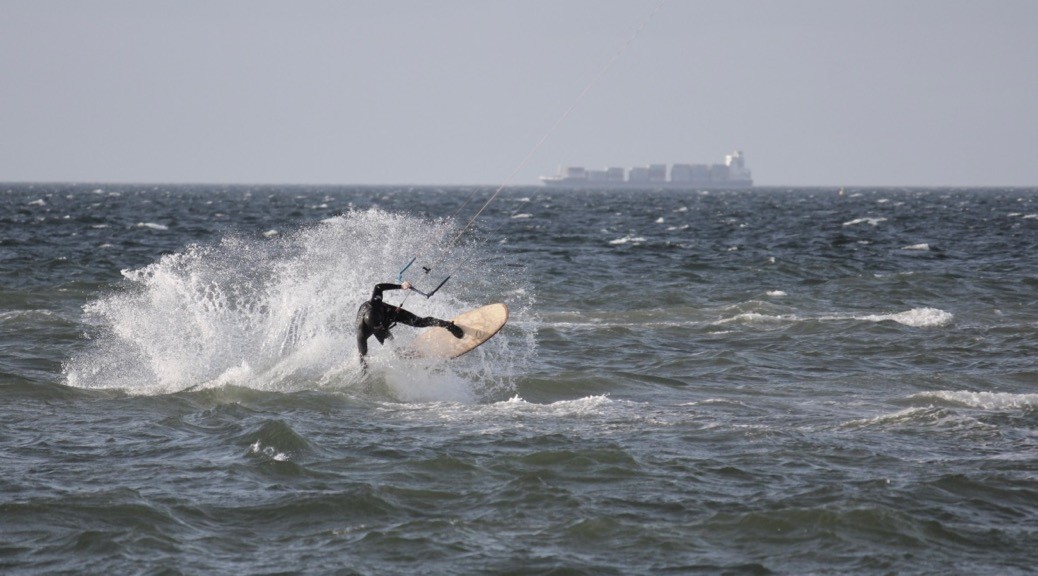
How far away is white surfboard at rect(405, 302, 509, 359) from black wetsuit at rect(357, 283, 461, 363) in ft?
1.42

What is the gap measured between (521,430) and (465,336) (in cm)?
315

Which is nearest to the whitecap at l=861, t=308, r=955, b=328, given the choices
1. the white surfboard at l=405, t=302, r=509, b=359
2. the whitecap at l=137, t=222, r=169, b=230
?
the white surfboard at l=405, t=302, r=509, b=359

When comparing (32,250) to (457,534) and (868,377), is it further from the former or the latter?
A: (457,534)

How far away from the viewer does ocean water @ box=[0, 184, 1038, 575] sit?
8438 millimetres

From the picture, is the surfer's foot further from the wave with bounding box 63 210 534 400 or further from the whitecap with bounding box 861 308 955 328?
the whitecap with bounding box 861 308 955 328

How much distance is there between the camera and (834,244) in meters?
39.2

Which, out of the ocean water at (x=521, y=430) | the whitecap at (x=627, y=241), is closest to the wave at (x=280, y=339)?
the ocean water at (x=521, y=430)

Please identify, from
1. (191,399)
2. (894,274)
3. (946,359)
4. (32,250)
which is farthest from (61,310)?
(894,274)

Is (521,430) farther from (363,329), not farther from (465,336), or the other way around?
(363,329)

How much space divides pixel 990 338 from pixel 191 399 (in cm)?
1257

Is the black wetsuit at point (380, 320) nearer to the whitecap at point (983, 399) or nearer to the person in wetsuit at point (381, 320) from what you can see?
the person in wetsuit at point (381, 320)

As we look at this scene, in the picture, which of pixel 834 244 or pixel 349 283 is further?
pixel 834 244

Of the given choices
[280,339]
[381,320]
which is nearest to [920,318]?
[381,320]

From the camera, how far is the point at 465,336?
14969mm
